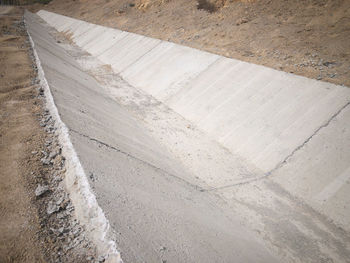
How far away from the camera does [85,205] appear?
2877mm

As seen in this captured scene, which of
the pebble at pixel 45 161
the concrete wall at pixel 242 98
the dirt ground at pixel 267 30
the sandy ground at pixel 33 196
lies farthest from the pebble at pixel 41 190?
the dirt ground at pixel 267 30

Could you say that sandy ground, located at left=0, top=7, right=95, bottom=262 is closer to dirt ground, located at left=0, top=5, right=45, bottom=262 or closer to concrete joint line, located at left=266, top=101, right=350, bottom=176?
dirt ground, located at left=0, top=5, right=45, bottom=262

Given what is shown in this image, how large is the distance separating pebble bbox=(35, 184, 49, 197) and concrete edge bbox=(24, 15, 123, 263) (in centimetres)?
26

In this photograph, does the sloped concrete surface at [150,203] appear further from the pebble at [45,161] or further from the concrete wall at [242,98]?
the concrete wall at [242,98]

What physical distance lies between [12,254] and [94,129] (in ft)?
9.76

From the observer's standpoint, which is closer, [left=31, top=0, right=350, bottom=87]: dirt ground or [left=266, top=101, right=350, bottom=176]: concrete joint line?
→ [left=266, top=101, right=350, bottom=176]: concrete joint line

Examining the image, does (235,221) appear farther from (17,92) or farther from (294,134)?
(17,92)

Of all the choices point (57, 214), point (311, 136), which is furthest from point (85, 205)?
point (311, 136)

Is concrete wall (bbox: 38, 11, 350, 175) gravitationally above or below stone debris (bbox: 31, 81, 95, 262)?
Result: below

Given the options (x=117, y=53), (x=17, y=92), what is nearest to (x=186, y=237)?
(x=17, y=92)

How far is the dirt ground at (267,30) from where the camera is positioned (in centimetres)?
748

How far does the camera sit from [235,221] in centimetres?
446

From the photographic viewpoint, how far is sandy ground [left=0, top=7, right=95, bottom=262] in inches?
93.4

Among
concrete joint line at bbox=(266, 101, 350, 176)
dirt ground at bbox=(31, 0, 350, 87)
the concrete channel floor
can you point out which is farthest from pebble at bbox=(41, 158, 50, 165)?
dirt ground at bbox=(31, 0, 350, 87)
